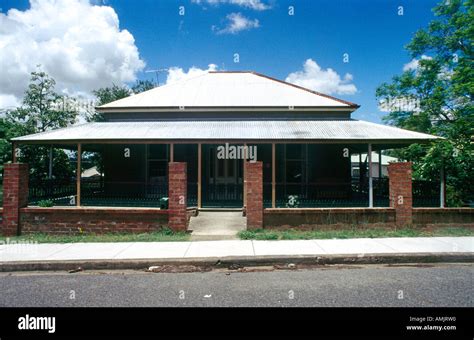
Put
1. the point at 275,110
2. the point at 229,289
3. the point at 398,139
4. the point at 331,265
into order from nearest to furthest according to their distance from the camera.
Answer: the point at 229,289 → the point at 331,265 → the point at 398,139 → the point at 275,110

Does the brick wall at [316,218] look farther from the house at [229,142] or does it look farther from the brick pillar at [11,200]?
the brick pillar at [11,200]

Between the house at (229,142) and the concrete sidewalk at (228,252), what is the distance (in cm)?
362

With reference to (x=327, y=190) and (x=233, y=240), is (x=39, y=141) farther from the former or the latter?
(x=327, y=190)

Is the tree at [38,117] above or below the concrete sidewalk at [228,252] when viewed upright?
above

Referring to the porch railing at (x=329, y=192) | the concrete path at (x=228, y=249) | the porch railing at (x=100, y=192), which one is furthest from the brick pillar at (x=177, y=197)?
the porch railing at (x=329, y=192)

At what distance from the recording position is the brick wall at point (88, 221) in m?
8.39

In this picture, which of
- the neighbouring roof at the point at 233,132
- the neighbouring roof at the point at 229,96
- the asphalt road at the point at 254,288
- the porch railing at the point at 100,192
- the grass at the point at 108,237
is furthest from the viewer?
the neighbouring roof at the point at 229,96

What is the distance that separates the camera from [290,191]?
1357 cm

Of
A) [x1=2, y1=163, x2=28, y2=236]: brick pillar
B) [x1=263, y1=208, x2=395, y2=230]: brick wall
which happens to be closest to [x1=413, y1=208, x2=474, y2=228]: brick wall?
[x1=263, y1=208, x2=395, y2=230]: brick wall

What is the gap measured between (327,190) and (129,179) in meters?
8.78

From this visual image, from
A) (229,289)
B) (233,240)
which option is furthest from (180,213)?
(229,289)

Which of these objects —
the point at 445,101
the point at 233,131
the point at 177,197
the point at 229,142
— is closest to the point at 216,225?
the point at 177,197

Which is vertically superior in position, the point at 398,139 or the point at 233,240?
the point at 398,139

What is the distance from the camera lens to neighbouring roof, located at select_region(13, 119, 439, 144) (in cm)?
1140
